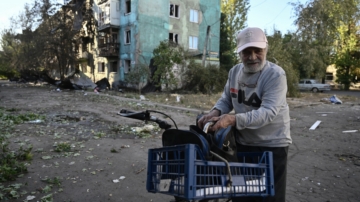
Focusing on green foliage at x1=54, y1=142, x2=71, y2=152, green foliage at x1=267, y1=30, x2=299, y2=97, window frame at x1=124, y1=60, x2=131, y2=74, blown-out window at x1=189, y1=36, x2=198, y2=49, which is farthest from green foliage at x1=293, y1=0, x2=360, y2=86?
green foliage at x1=54, y1=142, x2=71, y2=152

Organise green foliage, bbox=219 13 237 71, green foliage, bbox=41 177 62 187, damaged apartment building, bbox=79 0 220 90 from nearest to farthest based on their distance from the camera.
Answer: green foliage, bbox=41 177 62 187
damaged apartment building, bbox=79 0 220 90
green foliage, bbox=219 13 237 71

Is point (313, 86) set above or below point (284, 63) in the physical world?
below

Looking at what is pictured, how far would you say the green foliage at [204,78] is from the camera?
68.6 ft

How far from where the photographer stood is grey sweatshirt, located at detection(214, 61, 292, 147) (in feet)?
6.31

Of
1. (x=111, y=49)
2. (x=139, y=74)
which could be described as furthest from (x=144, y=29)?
(x=139, y=74)

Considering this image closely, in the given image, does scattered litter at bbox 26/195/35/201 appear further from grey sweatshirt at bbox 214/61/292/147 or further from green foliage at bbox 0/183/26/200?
grey sweatshirt at bbox 214/61/292/147

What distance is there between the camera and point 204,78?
20766 mm

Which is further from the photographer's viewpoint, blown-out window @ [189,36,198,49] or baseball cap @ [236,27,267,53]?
blown-out window @ [189,36,198,49]

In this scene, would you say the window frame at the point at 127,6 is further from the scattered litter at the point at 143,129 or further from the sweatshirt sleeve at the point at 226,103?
the sweatshirt sleeve at the point at 226,103

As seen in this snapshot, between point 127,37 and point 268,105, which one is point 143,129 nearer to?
point 268,105

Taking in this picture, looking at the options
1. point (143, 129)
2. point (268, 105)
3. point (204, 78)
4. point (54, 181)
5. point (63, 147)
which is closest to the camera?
point (268, 105)

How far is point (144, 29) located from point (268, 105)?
2408 cm

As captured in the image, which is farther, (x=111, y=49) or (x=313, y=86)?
(x=313, y=86)

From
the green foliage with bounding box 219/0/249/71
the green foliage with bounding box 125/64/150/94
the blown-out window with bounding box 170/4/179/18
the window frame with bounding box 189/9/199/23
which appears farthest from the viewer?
the green foliage with bounding box 219/0/249/71
